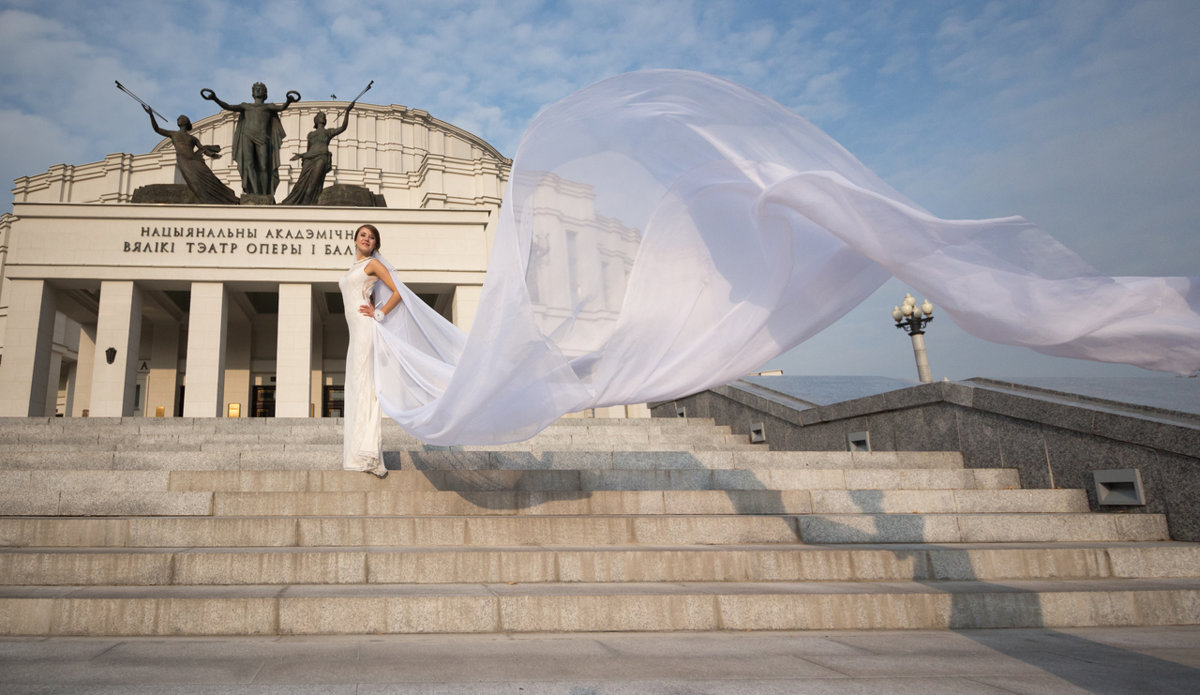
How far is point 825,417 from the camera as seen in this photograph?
1084 cm

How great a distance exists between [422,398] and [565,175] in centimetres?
257

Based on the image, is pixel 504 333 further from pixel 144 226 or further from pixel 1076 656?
pixel 144 226

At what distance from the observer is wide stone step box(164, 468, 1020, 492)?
6398 millimetres

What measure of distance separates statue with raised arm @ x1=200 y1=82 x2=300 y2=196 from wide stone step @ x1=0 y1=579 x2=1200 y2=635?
22.5 metres

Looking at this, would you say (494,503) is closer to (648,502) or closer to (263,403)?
(648,502)

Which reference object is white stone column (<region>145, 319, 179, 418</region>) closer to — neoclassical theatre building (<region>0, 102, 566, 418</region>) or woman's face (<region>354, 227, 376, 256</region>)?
neoclassical theatre building (<region>0, 102, 566, 418</region>)

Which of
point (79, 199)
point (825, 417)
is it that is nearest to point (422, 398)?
point (825, 417)

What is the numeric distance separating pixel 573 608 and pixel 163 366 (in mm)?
28604

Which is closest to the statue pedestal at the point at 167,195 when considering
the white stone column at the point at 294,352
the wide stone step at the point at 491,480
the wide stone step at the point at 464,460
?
the white stone column at the point at 294,352

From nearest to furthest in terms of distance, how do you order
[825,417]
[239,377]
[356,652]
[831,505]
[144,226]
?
[356,652]
[831,505]
[825,417]
[144,226]
[239,377]

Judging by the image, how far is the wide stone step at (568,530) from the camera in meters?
5.12

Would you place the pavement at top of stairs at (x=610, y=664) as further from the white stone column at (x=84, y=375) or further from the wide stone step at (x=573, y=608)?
the white stone column at (x=84, y=375)

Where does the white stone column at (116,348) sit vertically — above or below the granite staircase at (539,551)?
above

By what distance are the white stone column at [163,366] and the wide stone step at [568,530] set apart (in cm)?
2440
